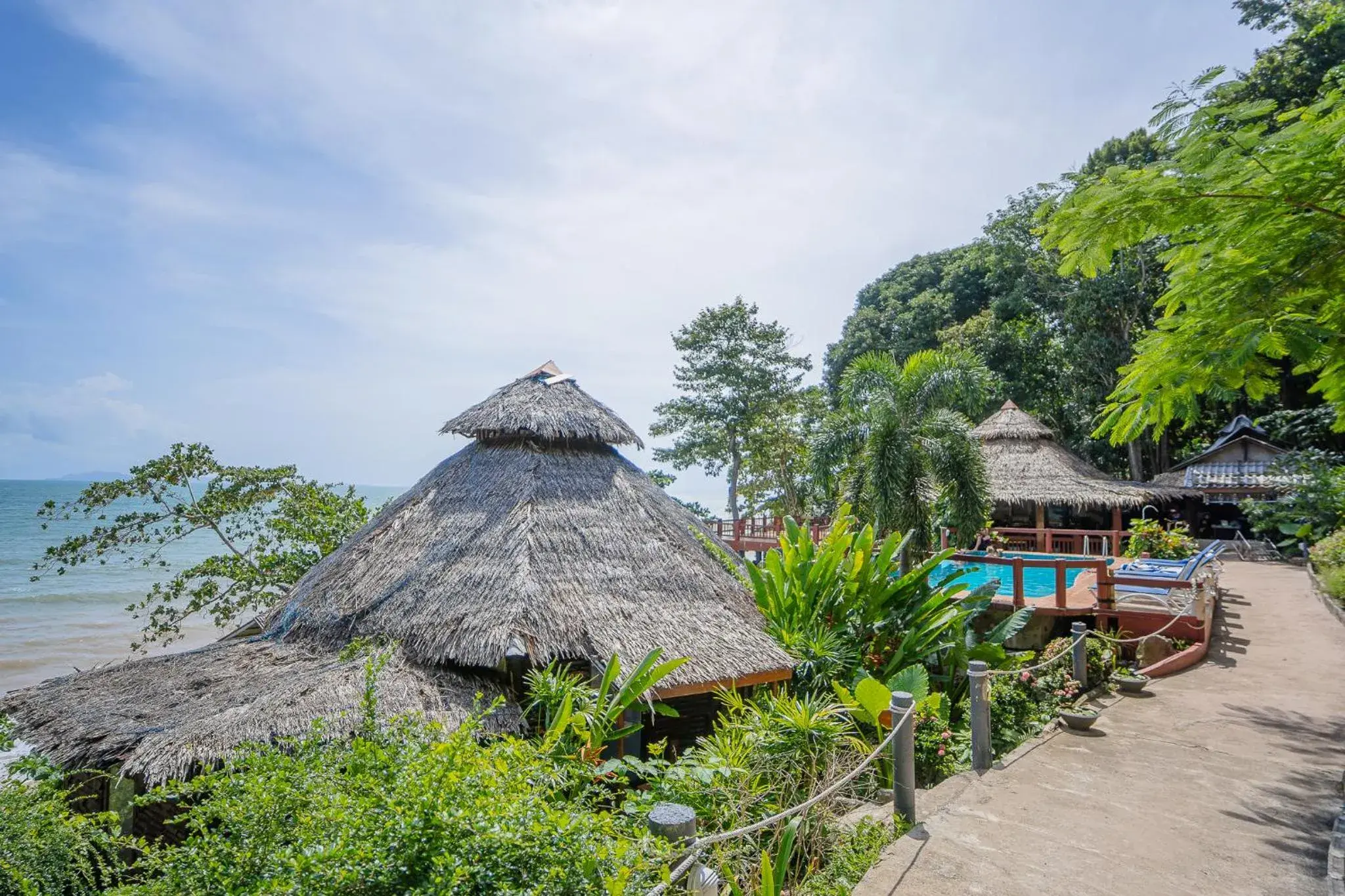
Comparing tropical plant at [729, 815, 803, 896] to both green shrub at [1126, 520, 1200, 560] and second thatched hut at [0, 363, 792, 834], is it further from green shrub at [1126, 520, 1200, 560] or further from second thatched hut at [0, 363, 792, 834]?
green shrub at [1126, 520, 1200, 560]

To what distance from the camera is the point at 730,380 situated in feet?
84.8

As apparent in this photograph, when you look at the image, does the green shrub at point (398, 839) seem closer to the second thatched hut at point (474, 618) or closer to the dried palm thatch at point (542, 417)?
the second thatched hut at point (474, 618)

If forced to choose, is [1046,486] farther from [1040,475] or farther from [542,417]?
[542,417]

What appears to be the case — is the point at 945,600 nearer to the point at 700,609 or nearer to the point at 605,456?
the point at 700,609

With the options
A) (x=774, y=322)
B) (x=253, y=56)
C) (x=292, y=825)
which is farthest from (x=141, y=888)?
(x=774, y=322)

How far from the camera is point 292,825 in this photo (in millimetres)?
2791

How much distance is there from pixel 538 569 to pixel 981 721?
14.4 feet

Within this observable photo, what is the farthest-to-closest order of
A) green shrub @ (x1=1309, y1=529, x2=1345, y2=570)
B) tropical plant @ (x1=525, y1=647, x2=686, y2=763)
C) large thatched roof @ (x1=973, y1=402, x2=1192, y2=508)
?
1. large thatched roof @ (x1=973, y1=402, x2=1192, y2=508)
2. green shrub @ (x1=1309, y1=529, x2=1345, y2=570)
3. tropical plant @ (x1=525, y1=647, x2=686, y2=763)

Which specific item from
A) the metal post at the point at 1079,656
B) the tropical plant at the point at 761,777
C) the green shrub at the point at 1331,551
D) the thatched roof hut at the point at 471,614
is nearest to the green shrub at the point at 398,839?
the tropical plant at the point at 761,777

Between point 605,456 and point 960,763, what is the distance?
5.85m

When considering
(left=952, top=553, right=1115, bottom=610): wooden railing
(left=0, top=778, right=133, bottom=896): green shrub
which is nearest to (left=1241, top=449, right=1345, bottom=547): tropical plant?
(left=952, top=553, right=1115, bottom=610): wooden railing

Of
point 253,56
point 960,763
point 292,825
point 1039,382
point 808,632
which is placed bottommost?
point 960,763

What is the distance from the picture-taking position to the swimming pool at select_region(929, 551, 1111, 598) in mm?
11352

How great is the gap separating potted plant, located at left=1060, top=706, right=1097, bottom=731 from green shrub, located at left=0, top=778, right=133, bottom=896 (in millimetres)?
6969
